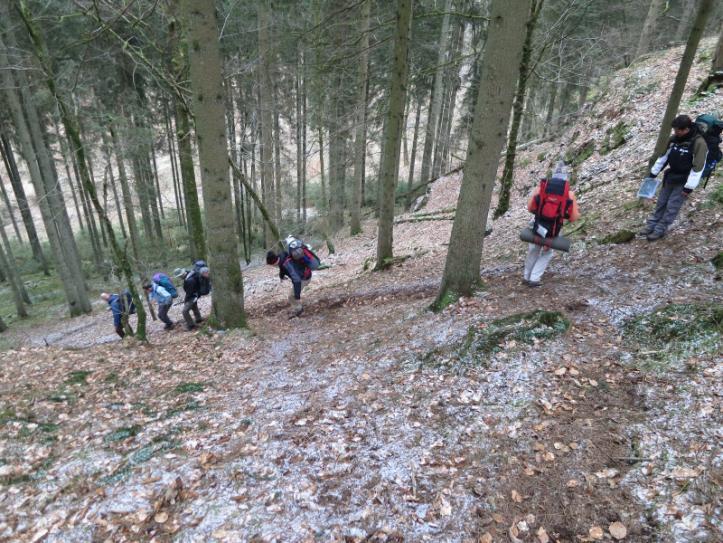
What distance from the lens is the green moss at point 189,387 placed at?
5453 millimetres

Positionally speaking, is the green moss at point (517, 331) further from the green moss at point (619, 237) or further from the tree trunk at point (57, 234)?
the tree trunk at point (57, 234)

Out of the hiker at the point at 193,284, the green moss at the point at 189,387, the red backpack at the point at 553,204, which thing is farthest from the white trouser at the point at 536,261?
the hiker at the point at 193,284

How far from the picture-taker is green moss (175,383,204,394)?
215 inches

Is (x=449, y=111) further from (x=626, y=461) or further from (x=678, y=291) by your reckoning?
(x=626, y=461)

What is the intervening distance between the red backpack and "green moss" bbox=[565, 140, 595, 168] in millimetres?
6978

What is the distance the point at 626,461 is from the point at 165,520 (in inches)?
147

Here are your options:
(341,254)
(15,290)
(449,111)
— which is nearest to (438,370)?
(341,254)

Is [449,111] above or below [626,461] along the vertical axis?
above

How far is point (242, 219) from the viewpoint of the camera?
72.6 feet

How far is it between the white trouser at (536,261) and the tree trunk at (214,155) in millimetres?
5080

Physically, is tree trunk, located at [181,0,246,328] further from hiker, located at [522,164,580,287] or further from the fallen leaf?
the fallen leaf

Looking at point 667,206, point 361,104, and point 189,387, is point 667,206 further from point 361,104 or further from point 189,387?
point 361,104

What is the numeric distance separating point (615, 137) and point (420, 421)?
11.3m

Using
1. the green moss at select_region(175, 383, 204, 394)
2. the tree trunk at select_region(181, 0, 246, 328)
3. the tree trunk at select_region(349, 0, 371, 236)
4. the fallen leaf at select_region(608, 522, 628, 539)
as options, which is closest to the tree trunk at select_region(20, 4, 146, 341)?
the tree trunk at select_region(181, 0, 246, 328)
